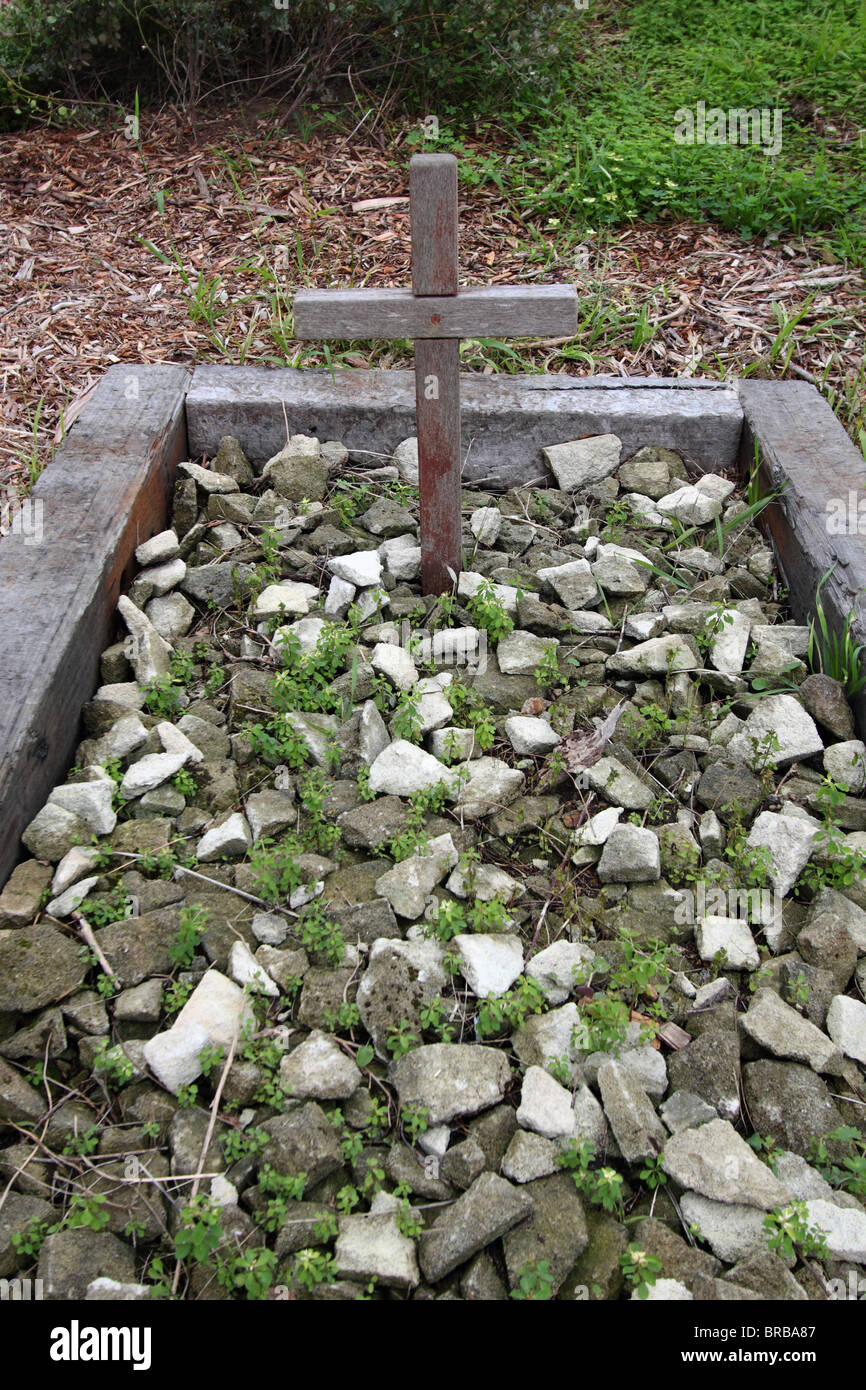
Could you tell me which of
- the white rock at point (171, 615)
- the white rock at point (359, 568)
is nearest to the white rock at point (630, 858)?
the white rock at point (359, 568)

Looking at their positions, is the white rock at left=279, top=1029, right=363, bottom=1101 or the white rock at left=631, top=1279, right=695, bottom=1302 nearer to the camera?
the white rock at left=631, top=1279, right=695, bottom=1302

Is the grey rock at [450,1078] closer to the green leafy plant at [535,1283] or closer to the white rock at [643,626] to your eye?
the green leafy plant at [535,1283]

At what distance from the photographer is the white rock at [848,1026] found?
6.23 ft

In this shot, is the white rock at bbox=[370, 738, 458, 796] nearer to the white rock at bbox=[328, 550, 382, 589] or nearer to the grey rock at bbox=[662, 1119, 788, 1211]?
the white rock at bbox=[328, 550, 382, 589]

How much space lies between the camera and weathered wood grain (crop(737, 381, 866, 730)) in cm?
268

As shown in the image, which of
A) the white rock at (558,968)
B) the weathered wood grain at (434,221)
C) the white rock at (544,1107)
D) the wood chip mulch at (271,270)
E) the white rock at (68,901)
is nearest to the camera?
the white rock at (544,1107)

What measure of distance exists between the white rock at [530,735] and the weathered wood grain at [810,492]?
746 mm

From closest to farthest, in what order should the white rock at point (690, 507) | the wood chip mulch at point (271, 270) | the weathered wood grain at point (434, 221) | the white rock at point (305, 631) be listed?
the weathered wood grain at point (434, 221), the white rock at point (305, 631), the white rock at point (690, 507), the wood chip mulch at point (271, 270)

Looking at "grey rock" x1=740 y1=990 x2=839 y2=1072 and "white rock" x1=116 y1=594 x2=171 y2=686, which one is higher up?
"white rock" x1=116 y1=594 x2=171 y2=686

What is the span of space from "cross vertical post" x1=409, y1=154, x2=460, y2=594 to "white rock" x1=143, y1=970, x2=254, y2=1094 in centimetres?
130

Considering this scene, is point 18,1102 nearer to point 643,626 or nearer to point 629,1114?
point 629,1114

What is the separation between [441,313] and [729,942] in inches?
60.6

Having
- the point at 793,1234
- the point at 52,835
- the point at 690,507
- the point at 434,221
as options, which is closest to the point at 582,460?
the point at 690,507

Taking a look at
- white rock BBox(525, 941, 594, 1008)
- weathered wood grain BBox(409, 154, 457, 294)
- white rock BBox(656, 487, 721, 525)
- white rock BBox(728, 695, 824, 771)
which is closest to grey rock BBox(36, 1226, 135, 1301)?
white rock BBox(525, 941, 594, 1008)
